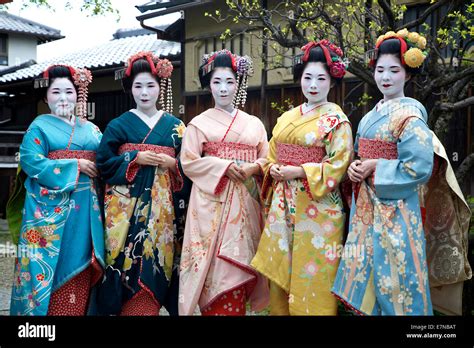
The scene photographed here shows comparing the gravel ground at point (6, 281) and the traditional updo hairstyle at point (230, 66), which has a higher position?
the traditional updo hairstyle at point (230, 66)

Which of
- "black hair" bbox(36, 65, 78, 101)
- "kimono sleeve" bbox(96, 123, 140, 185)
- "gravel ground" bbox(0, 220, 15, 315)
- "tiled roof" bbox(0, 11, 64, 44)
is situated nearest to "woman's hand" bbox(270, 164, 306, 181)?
"kimono sleeve" bbox(96, 123, 140, 185)

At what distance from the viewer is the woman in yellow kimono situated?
13.0ft

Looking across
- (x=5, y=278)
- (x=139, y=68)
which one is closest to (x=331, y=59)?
(x=139, y=68)

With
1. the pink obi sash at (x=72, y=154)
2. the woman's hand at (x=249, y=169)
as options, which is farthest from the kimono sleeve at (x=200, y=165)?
the pink obi sash at (x=72, y=154)

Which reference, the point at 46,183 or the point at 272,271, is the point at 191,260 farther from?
the point at 46,183

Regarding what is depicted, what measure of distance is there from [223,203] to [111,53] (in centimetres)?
1181

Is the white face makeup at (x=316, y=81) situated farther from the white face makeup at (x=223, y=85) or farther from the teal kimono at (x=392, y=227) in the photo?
the white face makeup at (x=223, y=85)

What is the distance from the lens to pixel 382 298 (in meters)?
3.73

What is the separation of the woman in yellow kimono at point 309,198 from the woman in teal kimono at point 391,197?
118 millimetres

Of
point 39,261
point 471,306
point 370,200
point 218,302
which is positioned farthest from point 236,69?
point 471,306

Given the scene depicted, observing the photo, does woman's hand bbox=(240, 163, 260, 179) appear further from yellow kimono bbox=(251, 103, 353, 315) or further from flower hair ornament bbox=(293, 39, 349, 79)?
flower hair ornament bbox=(293, 39, 349, 79)

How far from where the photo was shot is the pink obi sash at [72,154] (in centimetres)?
443

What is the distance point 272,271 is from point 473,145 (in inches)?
206

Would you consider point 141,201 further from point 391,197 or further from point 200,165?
point 391,197
